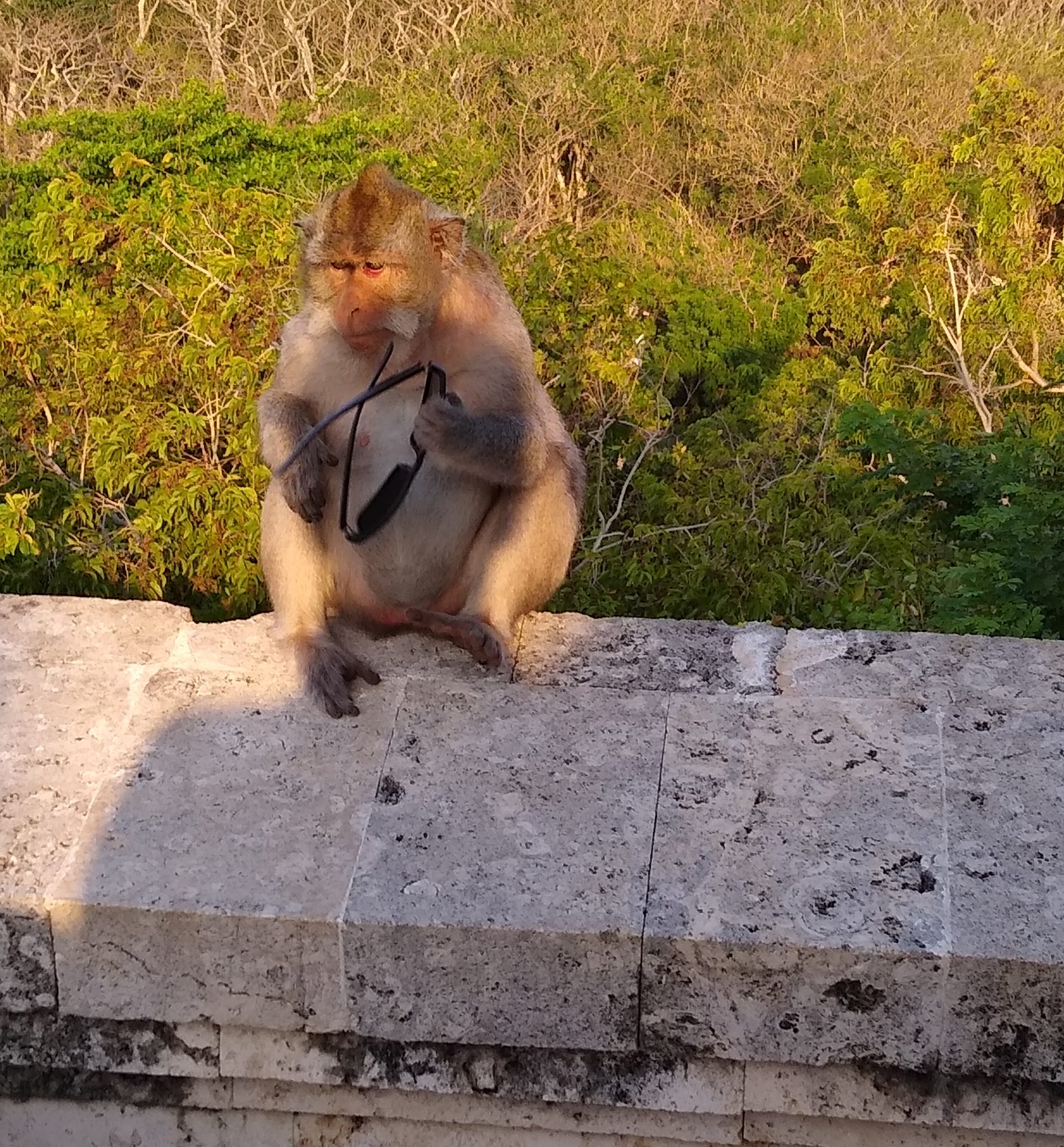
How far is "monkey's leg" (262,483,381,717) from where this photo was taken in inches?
111

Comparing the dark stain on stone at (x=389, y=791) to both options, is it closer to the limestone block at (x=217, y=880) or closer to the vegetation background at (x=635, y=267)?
the limestone block at (x=217, y=880)

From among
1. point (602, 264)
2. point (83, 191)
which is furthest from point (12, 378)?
point (602, 264)

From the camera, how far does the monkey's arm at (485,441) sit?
2848 millimetres

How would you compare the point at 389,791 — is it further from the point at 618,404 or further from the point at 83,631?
the point at 618,404

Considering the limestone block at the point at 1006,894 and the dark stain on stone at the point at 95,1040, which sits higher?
the limestone block at the point at 1006,894

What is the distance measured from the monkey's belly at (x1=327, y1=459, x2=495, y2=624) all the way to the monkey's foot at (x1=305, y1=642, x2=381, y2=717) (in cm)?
32

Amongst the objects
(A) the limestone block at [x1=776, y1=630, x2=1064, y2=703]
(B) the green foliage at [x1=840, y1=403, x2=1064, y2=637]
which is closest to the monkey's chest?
(A) the limestone block at [x1=776, y1=630, x2=1064, y2=703]

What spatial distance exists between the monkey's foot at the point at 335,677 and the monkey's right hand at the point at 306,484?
30cm

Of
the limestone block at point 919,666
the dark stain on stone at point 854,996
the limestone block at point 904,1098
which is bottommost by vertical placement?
the limestone block at point 904,1098

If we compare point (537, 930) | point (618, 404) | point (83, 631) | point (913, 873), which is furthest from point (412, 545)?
point (618, 404)

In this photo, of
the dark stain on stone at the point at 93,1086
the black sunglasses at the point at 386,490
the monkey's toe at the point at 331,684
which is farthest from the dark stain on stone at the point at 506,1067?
the black sunglasses at the point at 386,490

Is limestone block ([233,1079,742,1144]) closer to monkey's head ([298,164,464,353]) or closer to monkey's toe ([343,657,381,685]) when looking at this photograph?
monkey's toe ([343,657,381,685])

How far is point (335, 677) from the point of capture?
269cm

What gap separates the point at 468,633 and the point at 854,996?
1099mm
